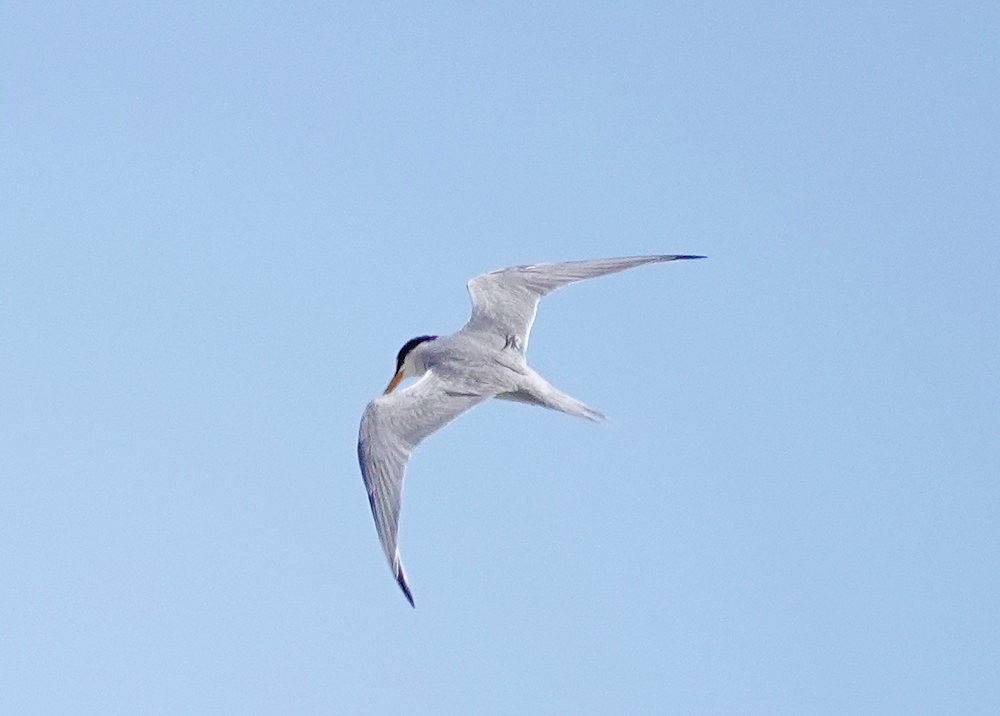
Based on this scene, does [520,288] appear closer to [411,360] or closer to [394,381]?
[411,360]

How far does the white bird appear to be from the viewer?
8.40 metres

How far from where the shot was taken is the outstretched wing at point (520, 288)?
10.6m

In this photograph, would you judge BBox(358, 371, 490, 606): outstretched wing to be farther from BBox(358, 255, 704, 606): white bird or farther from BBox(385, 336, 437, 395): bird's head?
BBox(385, 336, 437, 395): bird's head

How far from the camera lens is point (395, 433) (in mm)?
8680

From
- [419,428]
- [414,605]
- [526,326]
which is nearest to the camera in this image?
[414,605]

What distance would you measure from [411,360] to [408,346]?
13 centimetres

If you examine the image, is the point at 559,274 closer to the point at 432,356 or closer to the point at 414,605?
the point at 432,356

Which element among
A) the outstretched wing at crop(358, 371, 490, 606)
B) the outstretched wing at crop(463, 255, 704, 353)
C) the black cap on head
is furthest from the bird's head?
the outstretched wing at crop(358, 371, 490, 606)

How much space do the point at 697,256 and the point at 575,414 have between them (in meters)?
2.30

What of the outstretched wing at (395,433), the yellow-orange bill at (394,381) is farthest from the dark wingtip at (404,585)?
the yellow-orange bill at (394,381)

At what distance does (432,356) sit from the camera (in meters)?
10.0

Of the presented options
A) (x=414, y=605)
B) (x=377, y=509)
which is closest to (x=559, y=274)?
(x=377, y=509)

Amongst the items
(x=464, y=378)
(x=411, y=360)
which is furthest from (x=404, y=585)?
(x=411, y=360)

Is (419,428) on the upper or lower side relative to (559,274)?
lower
